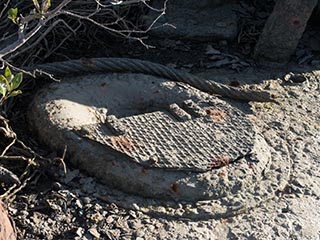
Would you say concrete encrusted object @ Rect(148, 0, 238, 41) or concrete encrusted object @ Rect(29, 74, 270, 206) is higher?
concrete encrusted object @ Rect(148, 0, 238, 41)

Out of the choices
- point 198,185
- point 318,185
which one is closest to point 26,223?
point 198,185

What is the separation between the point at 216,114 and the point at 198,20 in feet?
2.69

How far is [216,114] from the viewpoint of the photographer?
2.84 metres

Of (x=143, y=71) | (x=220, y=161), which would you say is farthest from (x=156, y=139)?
(x=143, y=71)

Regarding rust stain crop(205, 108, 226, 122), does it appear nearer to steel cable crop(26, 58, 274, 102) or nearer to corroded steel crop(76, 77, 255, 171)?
corroded steel crop(76, 77, 255, 171)

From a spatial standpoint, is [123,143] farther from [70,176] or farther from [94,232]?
[94,232]

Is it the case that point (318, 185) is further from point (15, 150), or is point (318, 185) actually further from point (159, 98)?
point (15, 150)

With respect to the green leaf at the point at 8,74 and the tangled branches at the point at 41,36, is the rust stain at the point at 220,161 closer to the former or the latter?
the tangled branches at the point at 41,36

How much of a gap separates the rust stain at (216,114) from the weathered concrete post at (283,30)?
61 cm

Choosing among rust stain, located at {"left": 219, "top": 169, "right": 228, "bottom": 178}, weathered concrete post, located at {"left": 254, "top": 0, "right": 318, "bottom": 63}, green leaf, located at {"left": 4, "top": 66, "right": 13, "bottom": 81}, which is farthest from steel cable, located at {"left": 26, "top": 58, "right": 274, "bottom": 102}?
green leaf, located at {"left": 4, "top": 66, "right": 13, "bottom": 81}

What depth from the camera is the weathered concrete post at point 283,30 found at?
3238 mm

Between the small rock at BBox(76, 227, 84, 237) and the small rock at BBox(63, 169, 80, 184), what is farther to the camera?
the small rock at BBox(63, 169, 80, 184)

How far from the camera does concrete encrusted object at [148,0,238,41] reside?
11.3 ft

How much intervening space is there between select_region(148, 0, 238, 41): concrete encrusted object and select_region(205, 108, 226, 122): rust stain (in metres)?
0.69
